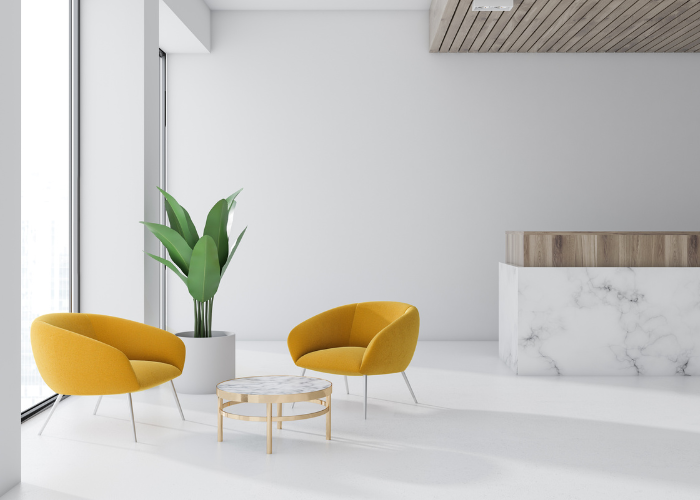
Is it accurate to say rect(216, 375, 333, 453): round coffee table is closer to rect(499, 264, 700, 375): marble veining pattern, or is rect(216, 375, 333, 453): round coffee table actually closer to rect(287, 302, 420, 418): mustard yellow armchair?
rect(287, 302, 420, 418): mustard yellow armchair

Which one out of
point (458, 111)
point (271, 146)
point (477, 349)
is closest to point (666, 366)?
point (477, 349)

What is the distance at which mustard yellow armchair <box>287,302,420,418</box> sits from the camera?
333cm

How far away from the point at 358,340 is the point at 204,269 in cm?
105

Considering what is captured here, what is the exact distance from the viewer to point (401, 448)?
2842 millimetres

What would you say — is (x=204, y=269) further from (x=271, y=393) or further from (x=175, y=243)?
(x=271, y=393)

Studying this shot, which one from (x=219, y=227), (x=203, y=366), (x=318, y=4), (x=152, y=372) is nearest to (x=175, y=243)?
(x=219, y=227)

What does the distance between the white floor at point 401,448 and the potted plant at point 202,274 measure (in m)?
0.17

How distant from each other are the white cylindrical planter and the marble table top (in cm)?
89

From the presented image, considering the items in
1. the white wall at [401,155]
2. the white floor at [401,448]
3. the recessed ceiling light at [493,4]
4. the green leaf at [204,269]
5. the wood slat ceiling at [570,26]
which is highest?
the wood slat ceiling at [570,26]

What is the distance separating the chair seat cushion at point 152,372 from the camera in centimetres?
296

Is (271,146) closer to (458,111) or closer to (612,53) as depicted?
(458,111)

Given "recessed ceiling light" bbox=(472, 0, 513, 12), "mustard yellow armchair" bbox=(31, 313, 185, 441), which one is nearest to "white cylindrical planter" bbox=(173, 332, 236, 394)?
"mustard yellow armchair" bbox=(31, 313, 185, 441)

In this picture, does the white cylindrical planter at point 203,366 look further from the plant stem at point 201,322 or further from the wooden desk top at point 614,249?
the wooden desk top at point 614,249

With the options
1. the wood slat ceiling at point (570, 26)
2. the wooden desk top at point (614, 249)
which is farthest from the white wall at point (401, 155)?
the wooden desk top at point (614, 249)
